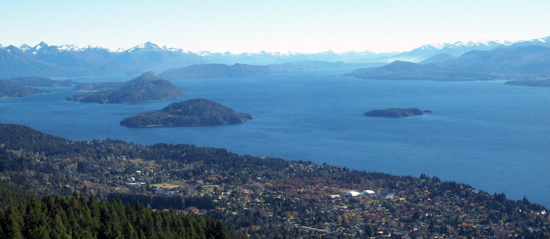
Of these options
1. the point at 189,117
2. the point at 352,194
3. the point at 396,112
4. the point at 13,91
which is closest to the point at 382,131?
the point at 396,112

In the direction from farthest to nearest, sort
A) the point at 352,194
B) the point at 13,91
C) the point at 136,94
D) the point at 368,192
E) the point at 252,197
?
the point at 13,91 < the point at 136,94 < the point at 368,192 < the point at 352,194 < the point at 252,197

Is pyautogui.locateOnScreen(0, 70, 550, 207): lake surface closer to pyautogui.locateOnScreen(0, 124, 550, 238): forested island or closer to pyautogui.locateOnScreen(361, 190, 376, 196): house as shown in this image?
pyautogui.locateOnScreen(0, 124, 550, 238): forested island

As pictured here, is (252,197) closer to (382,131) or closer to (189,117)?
(382,131)

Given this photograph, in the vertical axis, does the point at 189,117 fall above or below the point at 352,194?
above

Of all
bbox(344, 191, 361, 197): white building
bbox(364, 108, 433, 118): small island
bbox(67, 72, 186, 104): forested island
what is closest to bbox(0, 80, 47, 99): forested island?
bbox(67, 72, 186, 104): forested island

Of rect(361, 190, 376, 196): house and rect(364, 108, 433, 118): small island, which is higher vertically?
rect(364, 108, 433, 118): small island
